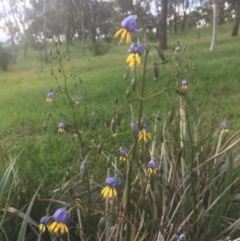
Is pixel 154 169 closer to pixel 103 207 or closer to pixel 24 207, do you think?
pixel 103 207

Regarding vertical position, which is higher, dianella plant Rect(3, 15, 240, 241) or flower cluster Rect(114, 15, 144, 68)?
flower cluster Rect(114, 15, 144, 68)

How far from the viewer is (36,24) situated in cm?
4288

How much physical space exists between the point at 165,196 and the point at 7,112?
7.39m

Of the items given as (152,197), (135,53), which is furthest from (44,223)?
(135,53)

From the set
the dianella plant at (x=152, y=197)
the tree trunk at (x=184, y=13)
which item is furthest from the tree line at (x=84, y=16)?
the dianella plant at (x=152, y=197)

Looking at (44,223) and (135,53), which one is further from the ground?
(135,53)

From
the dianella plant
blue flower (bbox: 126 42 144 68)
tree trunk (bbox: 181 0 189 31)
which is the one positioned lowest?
tree trunk (bbox: 181 0 189 31)

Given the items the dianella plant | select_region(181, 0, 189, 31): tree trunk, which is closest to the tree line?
select_region(181, 0, 189, 31): tree trunk

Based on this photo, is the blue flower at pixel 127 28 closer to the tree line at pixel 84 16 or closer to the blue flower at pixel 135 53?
the blue flower at pixel 135 53

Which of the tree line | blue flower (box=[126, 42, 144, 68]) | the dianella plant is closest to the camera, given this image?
blue flower (box=[126, 42, 144, 68])

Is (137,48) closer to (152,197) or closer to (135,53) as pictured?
(135,53)

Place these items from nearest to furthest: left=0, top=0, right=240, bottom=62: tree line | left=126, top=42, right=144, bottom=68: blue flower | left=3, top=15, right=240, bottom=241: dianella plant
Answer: left=126, top=42, right=144, bottom=68: blue flower, left=3, top=15, right=240, bottom=241: dianella plant, left=0, top=0, right=240, bottom=62: tree line

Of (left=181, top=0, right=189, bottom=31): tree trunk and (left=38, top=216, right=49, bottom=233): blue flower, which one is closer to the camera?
(left=38, top=216, right=49, bottom=233): blue flower

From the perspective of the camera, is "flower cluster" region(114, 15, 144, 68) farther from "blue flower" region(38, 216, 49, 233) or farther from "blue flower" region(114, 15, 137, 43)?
"blue flower" region(38, 216, 49, 233)
